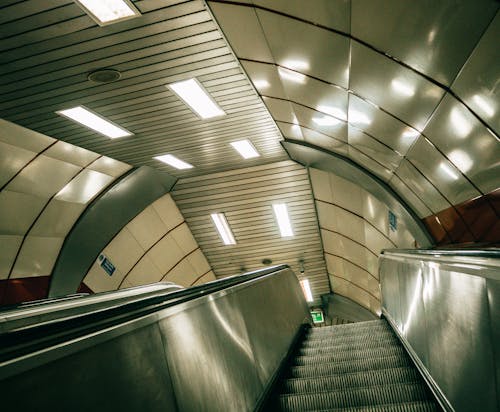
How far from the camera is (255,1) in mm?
3438

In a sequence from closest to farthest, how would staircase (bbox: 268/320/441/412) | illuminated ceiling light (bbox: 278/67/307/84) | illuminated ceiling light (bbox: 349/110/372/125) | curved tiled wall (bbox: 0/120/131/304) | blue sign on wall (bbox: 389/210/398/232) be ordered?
staircase (bbox: 268/320/441/412) < illuminated ceiling light (bbox: 278/67/307/84) < illuminated ceiling light (bbox: 349/110/372/125) < curved tiled wall (bbox: 0/120/131/304) < blue sign on wall (bbox: 389/210/398/232)

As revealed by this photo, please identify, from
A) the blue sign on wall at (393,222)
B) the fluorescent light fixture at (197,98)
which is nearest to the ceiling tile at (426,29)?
the fluorescent light fixture at (197,98)

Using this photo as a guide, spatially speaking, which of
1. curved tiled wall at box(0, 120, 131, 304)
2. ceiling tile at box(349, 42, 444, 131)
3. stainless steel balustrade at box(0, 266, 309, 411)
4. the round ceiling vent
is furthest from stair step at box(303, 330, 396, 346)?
curved tiled wall at box(0, 120, 131, 304)

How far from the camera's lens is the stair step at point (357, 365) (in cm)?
343

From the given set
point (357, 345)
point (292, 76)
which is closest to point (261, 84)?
point (292, 76)

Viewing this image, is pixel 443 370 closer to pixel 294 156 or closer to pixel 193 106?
pixel 193 106

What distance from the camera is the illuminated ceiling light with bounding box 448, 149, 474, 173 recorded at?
12.3 ft

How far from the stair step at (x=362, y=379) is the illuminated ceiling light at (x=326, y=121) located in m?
3.48

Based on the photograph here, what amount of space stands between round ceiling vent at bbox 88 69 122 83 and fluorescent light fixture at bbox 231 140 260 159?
2.90 m

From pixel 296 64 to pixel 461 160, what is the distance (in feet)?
6.44

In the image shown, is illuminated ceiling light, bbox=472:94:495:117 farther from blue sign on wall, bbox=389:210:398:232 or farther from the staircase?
blue sign on wall, bbox=389:210:398:232

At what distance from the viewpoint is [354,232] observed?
953cm

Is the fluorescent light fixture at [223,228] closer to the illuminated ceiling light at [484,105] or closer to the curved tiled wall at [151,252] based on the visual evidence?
the curved tiled wall at [151,252]

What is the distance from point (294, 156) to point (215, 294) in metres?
5.75
